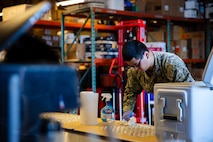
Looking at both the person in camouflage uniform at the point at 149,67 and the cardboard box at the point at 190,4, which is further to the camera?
the cardboard box at the point at 190,4

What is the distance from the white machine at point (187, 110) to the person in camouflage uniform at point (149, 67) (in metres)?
0.96

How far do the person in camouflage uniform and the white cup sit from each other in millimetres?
381

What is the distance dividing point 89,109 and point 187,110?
95 centimetres

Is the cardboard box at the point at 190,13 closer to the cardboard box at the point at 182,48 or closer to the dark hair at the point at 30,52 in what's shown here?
the cardboard box at the point at 182,48

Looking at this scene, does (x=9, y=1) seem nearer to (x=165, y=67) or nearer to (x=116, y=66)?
(x=116, y=66)

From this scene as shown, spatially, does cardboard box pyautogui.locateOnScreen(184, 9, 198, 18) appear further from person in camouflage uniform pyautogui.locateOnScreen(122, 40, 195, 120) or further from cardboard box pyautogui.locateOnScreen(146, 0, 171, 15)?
person in camouflage uniform pyautogui.locateOnScreen(122, 40, 195, 120)

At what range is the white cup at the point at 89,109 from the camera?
266 centimetres

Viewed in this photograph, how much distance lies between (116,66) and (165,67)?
294cm

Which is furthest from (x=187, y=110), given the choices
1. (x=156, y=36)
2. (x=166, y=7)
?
(x=156, y=36)

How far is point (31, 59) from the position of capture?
0.91 m

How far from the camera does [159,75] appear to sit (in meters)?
3.43

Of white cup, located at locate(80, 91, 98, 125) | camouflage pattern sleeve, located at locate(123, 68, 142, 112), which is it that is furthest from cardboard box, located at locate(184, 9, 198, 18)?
white cup, located at locate(80, 91, 98, 125)

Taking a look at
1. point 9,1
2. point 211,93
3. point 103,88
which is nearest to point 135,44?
point 211,93

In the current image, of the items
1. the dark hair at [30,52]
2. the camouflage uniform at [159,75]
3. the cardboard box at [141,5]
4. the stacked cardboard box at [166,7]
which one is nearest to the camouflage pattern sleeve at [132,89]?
the camouflage uniform at [159,75]
